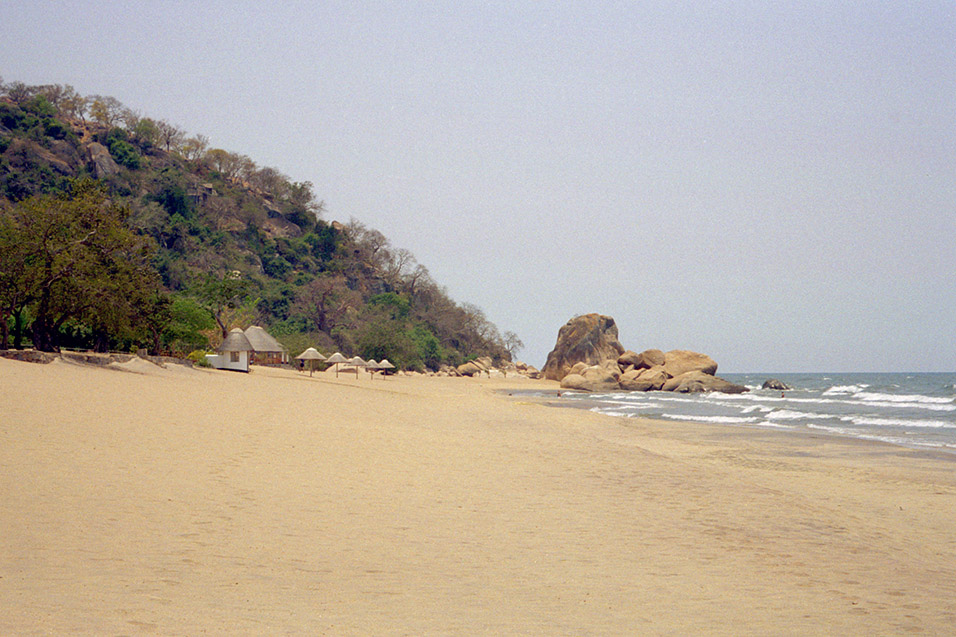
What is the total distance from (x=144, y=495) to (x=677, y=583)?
520 centimetres

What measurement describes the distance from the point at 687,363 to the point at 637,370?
17.5 ft

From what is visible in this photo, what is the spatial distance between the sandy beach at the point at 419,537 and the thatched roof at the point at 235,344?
2552 cm

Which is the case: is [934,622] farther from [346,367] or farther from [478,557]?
[346,367]

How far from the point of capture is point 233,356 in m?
38.7

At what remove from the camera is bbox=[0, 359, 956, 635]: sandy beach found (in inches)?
180

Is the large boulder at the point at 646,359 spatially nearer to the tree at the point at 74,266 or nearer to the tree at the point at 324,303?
the tree at the point at 324,303

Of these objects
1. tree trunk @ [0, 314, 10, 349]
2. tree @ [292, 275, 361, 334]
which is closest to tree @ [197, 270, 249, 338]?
tree trunk @ [0, 314, 10, 349]

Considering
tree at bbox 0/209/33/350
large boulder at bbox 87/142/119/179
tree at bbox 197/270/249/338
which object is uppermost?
large boulder at bbox 87/142/119/179

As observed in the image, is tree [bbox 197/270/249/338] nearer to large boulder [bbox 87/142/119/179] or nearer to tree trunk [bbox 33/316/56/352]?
tree trunk [bbox 33/316/56/352]

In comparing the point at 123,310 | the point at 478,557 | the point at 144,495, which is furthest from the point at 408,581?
the point at 123,310

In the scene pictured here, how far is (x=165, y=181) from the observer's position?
80.6 meters

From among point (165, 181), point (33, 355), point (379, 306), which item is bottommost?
point (33, 355)

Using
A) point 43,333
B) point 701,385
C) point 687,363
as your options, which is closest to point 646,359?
point 687,363

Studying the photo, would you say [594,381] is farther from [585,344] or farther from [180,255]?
[180,255]
